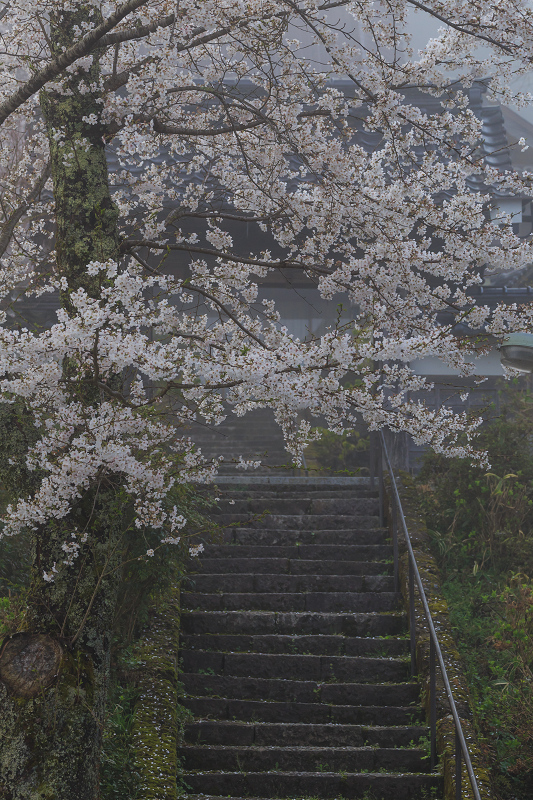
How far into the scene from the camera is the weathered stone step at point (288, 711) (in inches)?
206

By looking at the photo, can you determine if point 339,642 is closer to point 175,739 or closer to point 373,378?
point 175,739

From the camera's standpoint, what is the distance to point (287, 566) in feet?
22.0

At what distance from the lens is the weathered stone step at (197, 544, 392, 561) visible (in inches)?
272

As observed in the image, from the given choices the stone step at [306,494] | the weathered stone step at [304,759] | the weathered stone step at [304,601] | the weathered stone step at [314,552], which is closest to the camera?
the weathered stone step at [304,759]

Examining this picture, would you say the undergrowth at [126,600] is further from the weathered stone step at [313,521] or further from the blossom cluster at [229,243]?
the weathered stone step at [313,521]

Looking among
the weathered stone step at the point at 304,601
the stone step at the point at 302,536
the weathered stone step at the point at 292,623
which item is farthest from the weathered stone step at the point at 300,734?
the stone step at the point at 302,536

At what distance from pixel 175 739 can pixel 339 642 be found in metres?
1.66

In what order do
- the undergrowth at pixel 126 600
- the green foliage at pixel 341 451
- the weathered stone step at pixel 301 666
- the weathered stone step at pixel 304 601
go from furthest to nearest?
the green foliage at pixel 341 451, the weathered stone step at pixel 304 601, the weathered stone step at pixel 301 666, the undergrowth at pixel 126 600

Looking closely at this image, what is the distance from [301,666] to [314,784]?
1.04 metres

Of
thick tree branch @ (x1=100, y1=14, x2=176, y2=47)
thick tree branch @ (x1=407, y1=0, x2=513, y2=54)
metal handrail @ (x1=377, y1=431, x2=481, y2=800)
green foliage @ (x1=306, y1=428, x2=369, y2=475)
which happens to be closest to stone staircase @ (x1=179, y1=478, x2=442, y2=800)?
metal handrail @ (x1=377, y1=431, x2=481, y2=800)

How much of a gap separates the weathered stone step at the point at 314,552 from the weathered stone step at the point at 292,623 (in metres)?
0.89

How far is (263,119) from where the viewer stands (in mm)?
4309

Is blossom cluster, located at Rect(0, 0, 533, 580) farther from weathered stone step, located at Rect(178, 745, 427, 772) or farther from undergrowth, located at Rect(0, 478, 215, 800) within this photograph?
weathered stone step, located at Rect(178, 745, 427, 772)

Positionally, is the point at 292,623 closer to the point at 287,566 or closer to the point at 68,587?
the point at 287,566
